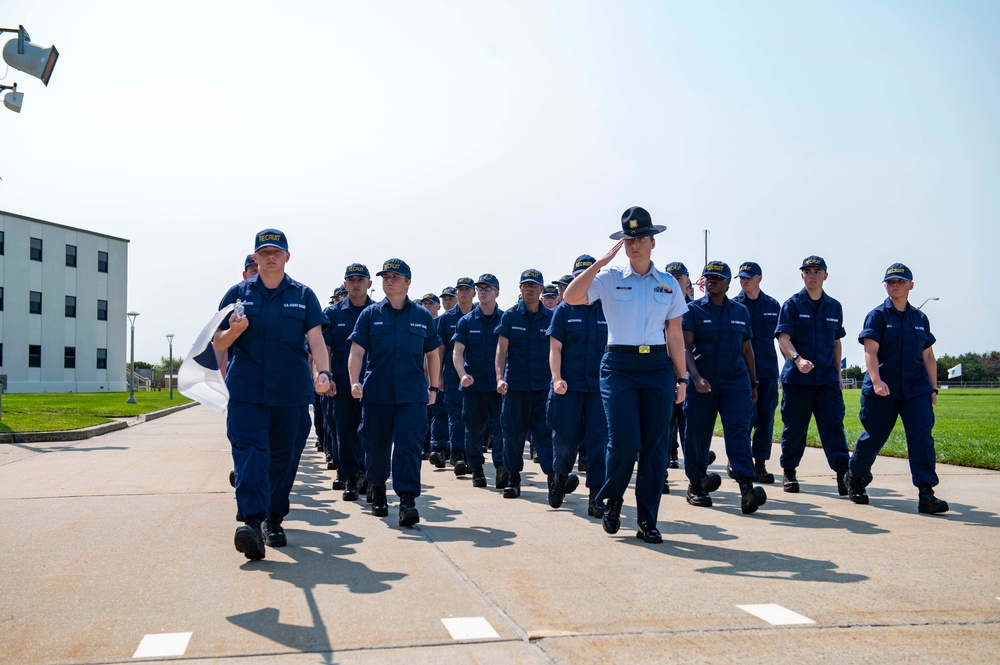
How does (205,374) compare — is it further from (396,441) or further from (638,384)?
(638,384)

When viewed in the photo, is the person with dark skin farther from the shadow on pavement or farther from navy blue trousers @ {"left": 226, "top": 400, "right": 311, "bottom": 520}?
navy blue trousers @ {"left": 226, "top": 400, "right": 311, "bottom": 520}

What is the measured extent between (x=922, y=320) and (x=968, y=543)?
2.66m

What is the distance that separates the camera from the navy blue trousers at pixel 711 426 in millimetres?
7805

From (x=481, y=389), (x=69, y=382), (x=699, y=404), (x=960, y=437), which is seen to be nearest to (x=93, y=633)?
(x=699, y=404)

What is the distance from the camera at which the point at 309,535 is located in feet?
21.9

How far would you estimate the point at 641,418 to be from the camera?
6.44 metres

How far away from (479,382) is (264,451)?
15.3 ft

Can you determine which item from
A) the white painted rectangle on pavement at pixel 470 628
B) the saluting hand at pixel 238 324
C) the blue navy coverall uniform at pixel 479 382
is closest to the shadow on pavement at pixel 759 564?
the white painted rectangle on pavement at pixel 470 628

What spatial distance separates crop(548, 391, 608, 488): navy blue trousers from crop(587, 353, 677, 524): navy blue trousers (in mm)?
1379

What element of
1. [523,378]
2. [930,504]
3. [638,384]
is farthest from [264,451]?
[930,504]

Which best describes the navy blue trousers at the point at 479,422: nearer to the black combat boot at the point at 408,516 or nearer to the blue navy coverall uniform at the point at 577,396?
the blue navy coverall uniform at the point at 577,396

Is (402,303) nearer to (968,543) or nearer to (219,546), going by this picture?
(219,546)

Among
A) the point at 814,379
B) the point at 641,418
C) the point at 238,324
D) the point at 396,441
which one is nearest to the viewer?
the point at 238,324

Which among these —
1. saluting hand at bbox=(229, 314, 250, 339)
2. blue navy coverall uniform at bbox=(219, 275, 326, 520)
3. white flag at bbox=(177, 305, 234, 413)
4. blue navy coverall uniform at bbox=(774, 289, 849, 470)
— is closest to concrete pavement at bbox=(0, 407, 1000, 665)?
blue navy coverall uniform at bbox=(219, 275, 326, 520)
